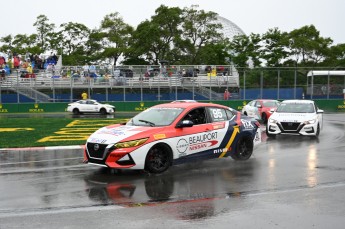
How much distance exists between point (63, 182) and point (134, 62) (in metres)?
59.7

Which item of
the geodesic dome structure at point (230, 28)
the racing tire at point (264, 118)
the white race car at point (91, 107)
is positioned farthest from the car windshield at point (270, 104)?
the geodesic dome structure at point (230, 28)

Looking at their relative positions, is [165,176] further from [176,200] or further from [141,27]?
[141,27]

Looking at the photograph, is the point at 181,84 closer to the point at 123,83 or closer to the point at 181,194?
the point at 123,83

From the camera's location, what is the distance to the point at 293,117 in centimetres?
1731

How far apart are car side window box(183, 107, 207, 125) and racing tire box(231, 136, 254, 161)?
128 cm

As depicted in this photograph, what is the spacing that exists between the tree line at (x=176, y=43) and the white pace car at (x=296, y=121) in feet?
153

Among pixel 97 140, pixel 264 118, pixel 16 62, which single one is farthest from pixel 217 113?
pixel 16 62

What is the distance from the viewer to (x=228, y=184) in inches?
351

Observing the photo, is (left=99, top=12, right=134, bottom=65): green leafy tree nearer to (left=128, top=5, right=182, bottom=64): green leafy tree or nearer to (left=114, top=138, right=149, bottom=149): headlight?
(left=128, top=5, right=182, bottom=64): green leafy tree

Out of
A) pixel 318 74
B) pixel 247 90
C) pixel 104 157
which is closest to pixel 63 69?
pixel 247 90

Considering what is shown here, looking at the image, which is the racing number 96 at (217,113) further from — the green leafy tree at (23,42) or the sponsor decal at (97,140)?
the green leafy tree at (23,42)

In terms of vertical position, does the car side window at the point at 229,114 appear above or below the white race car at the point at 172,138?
above

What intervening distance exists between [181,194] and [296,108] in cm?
1137

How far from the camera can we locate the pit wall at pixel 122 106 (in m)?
41.0
